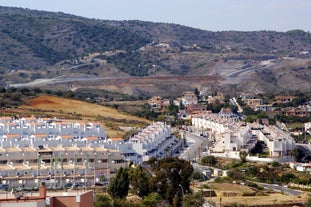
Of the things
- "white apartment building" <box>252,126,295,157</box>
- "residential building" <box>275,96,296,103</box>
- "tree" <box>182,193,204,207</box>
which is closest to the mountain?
"residential building" <box>275,96,296,103</box>

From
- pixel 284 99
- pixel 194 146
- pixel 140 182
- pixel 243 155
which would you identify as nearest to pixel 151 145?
pixel 243 155

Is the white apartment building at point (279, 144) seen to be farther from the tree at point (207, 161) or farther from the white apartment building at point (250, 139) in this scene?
the tree at point (207, 161)

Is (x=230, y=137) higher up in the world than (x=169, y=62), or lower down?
lower down

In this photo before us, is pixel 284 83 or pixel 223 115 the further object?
pixel 284 83

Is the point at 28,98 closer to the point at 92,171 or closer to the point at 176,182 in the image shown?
the point at 92,171

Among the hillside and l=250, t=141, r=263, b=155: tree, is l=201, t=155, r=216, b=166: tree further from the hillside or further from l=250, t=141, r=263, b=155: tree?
the hillside

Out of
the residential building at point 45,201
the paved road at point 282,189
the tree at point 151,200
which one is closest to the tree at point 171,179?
the tree at point 151,200

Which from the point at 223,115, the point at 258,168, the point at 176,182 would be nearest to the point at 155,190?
the point at 176,182
